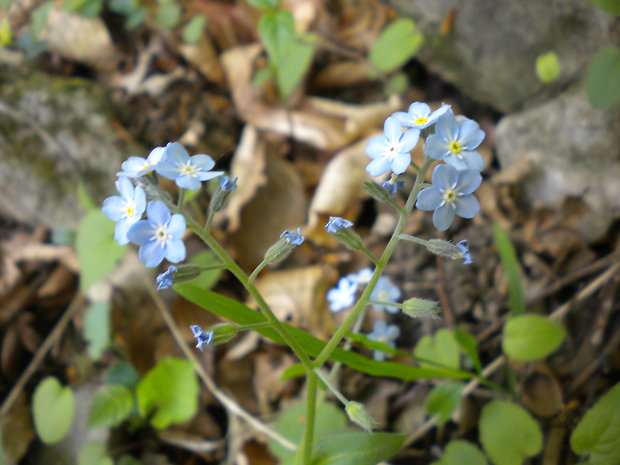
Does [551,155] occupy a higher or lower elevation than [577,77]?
lower

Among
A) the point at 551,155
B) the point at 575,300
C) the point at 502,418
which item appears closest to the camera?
the point at 502,418

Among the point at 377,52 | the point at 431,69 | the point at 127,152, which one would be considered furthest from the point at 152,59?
the point at 431,69

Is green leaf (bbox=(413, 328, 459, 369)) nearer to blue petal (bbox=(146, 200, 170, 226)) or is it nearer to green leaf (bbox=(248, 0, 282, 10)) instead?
blue petal (bbox=(146, 200, 170, 226))

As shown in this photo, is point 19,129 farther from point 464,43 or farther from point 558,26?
point 558,26

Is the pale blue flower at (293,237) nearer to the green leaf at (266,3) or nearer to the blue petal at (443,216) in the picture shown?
the blue petal at (443,216)

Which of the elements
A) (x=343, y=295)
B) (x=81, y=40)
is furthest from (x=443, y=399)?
(x=81, y=40)

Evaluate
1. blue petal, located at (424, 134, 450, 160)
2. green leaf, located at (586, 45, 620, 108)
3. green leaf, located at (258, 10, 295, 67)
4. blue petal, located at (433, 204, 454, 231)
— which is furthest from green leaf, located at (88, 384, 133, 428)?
green leaf, located at (586, 45, 620, 108)
